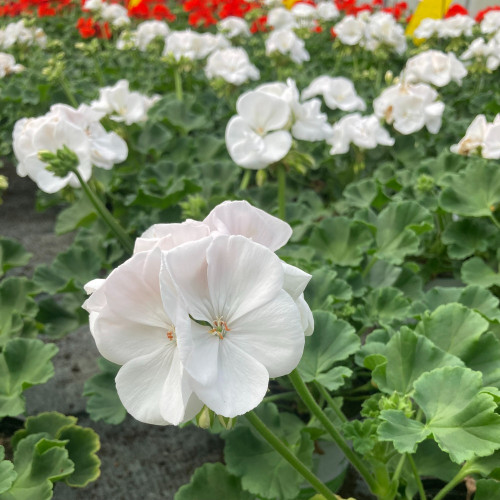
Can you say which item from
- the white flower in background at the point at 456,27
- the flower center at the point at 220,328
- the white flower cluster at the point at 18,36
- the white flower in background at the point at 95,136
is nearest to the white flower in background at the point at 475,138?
the white flower in background at the point at 95,136

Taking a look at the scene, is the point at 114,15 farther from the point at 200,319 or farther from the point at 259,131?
the point at 200,319

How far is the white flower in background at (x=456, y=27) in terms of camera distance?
124 inches

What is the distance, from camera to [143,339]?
71 centimetres

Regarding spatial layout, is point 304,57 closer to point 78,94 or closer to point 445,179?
point 78,94

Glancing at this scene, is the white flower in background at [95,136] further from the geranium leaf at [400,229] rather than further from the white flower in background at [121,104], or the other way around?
the geranium leaf at [400,229]

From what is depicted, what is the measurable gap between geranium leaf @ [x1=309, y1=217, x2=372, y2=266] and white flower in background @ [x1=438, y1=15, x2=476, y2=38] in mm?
1923

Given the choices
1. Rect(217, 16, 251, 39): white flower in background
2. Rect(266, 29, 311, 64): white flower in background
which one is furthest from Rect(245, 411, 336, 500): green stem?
Rect(217, 16, 251, 39): white flower in background

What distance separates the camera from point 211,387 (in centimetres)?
Answer: 66

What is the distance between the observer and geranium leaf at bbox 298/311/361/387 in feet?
3.78

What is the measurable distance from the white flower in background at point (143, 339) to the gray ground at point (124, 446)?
95 centimetres

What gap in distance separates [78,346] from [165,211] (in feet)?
1.79

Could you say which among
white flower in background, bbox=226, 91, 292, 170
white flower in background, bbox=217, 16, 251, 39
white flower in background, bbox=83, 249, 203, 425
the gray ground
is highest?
white flower in background, bbox=83, 249, 203, 425

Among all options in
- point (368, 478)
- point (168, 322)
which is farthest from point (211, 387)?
point (368, 478)

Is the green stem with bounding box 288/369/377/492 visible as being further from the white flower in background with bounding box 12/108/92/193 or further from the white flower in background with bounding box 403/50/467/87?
the white flower in background with bounding box 403/50/467/87
